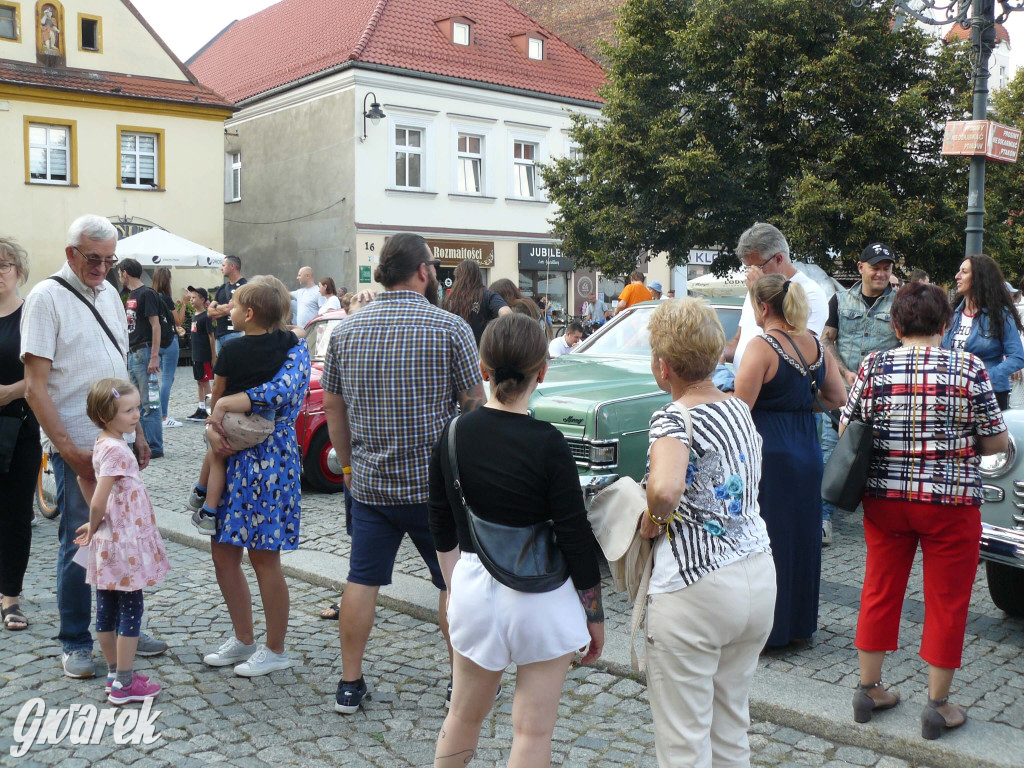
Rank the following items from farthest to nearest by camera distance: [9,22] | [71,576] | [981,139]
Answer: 1. [9,22]
2. [981,139]
3. [71,576]

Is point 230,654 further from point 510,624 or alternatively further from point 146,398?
point 146,398

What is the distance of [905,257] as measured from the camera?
18531 mm

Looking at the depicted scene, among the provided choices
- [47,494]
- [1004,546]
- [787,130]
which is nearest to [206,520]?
[1004,546]

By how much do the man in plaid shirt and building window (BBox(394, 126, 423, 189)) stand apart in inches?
999

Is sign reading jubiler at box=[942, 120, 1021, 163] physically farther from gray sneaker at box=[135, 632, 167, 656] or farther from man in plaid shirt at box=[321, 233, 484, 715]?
gray sneaker at box=[135, 632, 167, 656]

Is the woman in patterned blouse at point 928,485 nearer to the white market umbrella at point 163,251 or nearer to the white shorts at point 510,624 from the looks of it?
the white shorts at point 510,624

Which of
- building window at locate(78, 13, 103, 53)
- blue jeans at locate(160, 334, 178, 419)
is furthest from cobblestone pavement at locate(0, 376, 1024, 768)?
building window at locate(78, 13, 103, 53)

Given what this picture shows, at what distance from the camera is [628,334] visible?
7969mm

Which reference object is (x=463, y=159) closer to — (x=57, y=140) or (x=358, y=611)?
(x=57, y=140)

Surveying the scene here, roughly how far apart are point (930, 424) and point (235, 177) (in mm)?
32400

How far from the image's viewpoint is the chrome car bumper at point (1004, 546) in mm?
4719

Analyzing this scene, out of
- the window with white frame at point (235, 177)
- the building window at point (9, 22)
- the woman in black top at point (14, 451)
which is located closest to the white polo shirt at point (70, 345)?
the woman in black top at point (14, 451)

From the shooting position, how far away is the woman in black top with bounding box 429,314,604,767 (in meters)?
2.90

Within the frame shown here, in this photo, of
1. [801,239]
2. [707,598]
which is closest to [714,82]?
[801,239]
